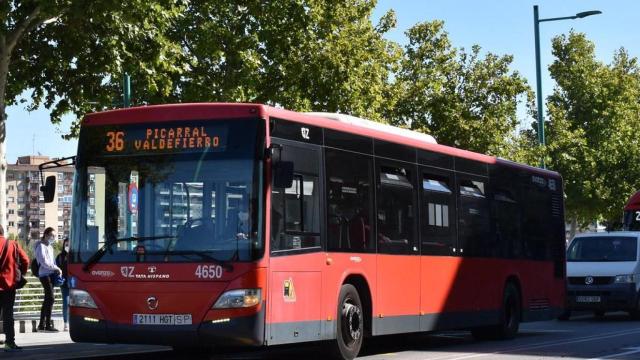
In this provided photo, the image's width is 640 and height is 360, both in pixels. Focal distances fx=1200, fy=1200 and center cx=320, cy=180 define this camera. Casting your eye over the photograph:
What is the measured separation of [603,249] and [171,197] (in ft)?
54.1

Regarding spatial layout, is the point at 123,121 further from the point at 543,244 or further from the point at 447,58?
the point at 447,58

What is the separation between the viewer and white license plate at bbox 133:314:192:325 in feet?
40.9

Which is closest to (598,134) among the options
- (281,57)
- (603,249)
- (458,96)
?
(458,96)

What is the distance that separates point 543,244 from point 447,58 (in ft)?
70.6

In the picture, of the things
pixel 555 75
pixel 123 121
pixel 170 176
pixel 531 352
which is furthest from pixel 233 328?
pixel 555 75

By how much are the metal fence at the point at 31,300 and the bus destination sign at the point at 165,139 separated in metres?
13.3

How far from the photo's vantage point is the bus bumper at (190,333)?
12.3 metres

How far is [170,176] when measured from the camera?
12.7 m

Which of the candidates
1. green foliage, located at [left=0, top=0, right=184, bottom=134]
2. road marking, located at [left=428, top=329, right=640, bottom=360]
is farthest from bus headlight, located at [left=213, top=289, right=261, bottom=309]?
green foliage, located at [left=0, top=0, right=184, bottom=134]

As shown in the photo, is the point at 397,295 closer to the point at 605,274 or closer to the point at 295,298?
the point at 295,298

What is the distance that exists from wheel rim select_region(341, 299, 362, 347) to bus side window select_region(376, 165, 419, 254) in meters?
1.05

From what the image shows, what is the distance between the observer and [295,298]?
43.2 ft

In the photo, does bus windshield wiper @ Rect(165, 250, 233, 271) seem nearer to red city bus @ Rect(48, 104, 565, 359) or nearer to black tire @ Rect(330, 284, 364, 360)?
red city bus @ Rect(48, 104, 565, 359)

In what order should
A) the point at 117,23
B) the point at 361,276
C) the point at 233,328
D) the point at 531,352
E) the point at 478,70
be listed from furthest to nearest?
the point at 478,70
the point at 117,23
the point at 531,352
the point at 361,276
the point at 233,328
